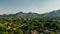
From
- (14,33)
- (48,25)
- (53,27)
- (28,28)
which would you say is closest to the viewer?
(14,33)

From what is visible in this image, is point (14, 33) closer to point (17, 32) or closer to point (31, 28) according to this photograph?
point (17, 32)

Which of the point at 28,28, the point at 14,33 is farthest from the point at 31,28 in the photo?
the point at 14,33

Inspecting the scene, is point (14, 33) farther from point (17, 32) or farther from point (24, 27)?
point (24, 27)

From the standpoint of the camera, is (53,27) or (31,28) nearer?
(31,28)

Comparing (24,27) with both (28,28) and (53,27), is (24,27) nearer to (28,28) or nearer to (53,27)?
(28,28)

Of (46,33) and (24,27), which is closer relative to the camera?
(46,33)

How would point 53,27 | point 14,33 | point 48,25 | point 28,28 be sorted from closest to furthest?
point 14,33 → point 28,28 → point 53,27 → point 48,25

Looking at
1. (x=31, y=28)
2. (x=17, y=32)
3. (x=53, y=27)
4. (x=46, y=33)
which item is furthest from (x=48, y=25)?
(x=17, y=32)

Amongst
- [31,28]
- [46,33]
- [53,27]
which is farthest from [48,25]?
[46,33]
